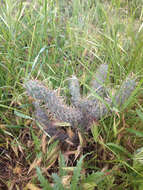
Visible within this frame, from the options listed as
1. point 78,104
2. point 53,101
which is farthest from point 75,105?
point 53,101

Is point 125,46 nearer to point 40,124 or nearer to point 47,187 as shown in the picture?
point 40,124

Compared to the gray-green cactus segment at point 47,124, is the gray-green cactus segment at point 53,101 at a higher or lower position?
higher

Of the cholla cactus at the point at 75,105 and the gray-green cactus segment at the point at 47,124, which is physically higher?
the cholla cactus at the point at 75,105

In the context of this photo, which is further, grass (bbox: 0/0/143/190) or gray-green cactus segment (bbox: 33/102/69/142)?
gray-green cactus segment (bbox: 33/102/69/142)

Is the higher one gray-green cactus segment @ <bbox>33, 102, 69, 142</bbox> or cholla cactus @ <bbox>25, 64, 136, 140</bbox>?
cholla cactus @ <bbox>25, 64, 136, 140</bbox>

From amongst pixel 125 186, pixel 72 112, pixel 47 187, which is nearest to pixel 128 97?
pixel 72 112

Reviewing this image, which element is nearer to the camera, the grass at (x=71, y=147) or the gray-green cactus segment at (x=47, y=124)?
the grass at (x=71, y=147)

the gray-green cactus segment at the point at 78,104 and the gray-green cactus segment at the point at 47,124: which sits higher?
the gray-green cactus segment at the point at 78,104

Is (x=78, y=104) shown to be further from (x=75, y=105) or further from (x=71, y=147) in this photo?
(x=71, y=147)
